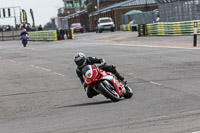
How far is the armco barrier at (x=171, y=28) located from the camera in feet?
113

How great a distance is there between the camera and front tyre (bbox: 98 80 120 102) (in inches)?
377

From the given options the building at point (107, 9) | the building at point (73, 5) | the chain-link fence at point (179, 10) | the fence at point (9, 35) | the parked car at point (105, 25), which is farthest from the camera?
the building at point (73, 5)

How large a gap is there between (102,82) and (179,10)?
35.2 m

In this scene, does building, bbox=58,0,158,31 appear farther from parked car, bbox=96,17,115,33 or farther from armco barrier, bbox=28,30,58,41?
armco barrier, bbox=28,30,58,41

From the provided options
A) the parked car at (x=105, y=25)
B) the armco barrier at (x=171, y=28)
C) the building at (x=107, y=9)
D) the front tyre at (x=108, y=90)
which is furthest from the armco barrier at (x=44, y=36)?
the front tyre at (x=108, y=90)

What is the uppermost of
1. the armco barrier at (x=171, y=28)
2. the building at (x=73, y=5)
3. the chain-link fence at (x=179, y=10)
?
the building at (x=73, y=5)

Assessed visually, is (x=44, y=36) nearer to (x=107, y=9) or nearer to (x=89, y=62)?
(x=107, y=9)

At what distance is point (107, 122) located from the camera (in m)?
7.16

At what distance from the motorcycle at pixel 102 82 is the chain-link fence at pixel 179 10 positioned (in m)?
31.3

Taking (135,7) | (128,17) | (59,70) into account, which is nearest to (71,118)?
(59,70)

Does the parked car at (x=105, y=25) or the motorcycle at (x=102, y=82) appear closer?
the motorcycle at (x=102, y=82)

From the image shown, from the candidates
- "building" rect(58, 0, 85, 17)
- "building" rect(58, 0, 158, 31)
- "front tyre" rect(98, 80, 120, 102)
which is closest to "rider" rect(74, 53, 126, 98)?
"front tyre" rect(98, 80, 120, 102)

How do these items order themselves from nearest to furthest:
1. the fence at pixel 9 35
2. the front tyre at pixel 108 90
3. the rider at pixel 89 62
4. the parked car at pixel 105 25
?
the front tyre at pixel 108 90 < the rider at pixel 89 62 < the parked car at pixel 105 25 < the fence at pixel 9 35

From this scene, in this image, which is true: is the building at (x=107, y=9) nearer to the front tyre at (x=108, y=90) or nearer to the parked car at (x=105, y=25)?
the parked car at (x=105, y=25)
